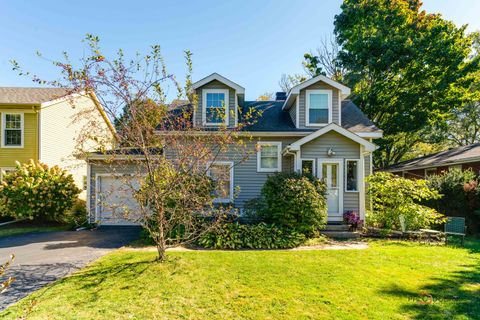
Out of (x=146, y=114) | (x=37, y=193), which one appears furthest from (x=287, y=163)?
(x=37, y=193)

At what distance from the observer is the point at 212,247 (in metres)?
7.64

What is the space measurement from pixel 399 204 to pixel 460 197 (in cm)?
317

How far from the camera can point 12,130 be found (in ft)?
42.8

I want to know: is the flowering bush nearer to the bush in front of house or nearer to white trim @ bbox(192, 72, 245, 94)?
the bush in front of house

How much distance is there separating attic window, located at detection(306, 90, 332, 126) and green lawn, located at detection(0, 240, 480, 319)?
22.4 feet

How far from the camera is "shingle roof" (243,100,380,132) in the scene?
1173 centimetres

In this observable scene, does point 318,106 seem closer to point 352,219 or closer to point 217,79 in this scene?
point 217,79

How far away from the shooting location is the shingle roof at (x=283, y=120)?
11.7m

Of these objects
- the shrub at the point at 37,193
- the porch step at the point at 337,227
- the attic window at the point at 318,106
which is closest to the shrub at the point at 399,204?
the porch step at the point at 337,227

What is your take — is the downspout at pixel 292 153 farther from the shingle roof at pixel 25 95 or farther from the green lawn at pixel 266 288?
the shingle roof at pixel 25 95

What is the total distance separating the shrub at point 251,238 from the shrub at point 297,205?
0.39 meters

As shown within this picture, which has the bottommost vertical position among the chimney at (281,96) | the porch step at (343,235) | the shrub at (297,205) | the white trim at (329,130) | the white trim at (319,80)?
the porch step at (343,235)

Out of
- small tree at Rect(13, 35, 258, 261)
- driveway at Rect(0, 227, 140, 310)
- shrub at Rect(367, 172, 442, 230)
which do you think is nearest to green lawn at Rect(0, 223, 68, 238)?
driveway at Rect(0, 227, 140, 310)

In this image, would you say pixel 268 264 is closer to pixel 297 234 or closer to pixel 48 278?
pixel 297 234
